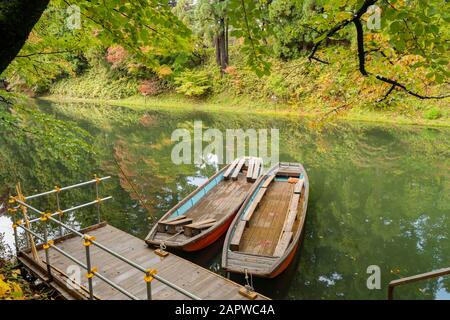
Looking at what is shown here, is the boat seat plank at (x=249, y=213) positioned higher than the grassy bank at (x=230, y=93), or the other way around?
the grassy bank at (x=230, y=93)

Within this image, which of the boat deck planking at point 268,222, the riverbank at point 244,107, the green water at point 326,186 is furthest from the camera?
the riverbank at point 244,107

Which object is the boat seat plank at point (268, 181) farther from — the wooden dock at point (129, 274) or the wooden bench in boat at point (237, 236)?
the wooden dock at point (129, 274)

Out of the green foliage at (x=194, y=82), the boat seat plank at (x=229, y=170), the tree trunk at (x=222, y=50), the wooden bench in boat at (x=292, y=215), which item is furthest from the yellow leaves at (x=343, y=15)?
the green foliage at (x=194, y=82)

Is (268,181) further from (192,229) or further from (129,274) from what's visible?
(129,274)

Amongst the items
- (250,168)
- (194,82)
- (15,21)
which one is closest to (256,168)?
(250,168)

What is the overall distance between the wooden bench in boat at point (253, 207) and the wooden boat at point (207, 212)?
418 mm

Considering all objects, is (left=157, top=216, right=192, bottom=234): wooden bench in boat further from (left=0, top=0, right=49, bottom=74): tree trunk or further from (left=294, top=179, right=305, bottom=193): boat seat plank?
(left=0, top=0, right=49, bottom=74): tree trunk

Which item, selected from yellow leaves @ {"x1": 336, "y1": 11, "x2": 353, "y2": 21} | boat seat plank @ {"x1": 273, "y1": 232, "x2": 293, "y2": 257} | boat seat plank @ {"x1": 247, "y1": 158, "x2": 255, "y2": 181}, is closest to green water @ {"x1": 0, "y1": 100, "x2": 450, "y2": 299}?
boat seat plank @ {"x1": 273, "y1": 232, "x2": 293, "y2": 257}

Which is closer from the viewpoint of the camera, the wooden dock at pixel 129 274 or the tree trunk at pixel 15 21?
the tree trunk at pixel 15 21

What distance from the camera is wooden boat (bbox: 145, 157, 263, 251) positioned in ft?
25.9

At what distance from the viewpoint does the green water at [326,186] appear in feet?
23.2
